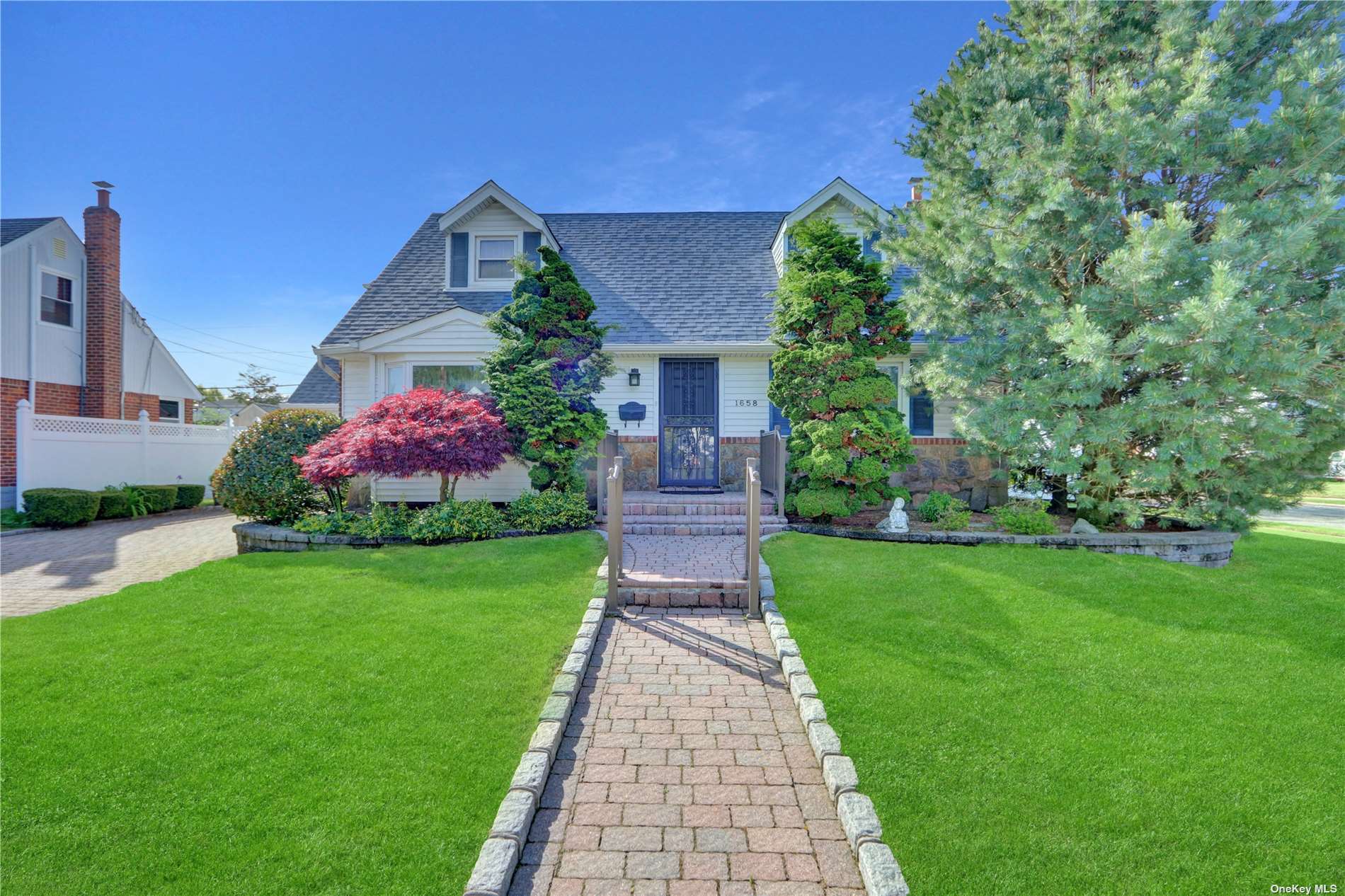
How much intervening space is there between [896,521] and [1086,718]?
5.23 m

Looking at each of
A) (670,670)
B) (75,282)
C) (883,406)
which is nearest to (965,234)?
(883,406)

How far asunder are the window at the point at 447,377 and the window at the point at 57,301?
34.7ft

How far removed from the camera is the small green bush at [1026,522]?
8.42 meters

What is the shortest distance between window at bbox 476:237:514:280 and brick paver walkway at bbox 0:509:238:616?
24.0ft

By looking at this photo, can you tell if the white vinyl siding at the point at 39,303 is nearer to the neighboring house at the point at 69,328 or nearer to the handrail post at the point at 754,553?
the neighboring house at the point at 69,328

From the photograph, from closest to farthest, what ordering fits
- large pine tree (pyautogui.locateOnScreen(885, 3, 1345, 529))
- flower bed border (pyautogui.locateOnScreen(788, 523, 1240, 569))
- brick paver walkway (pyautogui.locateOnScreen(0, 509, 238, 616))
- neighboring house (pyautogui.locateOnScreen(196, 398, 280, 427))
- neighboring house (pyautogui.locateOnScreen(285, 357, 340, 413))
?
large pine tree (pyautogui.locateOnScreen(885, 3, 1345, 529)) < brick paver walkway (pyautogui.locateOnScreen(0, 509, 238, 616)) < flower bed border (pyautogui.locateOnScreen(788, 523, 1240, 569)) < neighboring house (pyautogui.locateOnScreen(285, 357, 340, 413)) < neighboring house (pyautogui.locateOnScreen(196, 398, 280, 427))

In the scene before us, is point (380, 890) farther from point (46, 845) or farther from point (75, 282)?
point (75, 282)

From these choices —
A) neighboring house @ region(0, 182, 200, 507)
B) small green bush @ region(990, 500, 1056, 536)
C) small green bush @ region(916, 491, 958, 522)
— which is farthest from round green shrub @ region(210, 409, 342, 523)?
small green bush @ region(990, 500, 1056, 536)

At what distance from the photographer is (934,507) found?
9.34 meters

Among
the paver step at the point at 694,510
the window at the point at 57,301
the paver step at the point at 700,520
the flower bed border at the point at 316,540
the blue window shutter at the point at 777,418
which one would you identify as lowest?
the flower bed border at the point at 316,540

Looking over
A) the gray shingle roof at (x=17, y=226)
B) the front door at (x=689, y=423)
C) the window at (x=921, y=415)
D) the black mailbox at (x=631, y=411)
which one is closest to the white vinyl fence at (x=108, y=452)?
the gray shingle roof at (x=17, y=226)

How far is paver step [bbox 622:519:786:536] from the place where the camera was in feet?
29.3

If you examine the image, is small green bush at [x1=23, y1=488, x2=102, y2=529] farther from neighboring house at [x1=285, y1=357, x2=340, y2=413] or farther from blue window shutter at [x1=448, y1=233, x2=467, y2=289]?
blue window shutter at [x1=448, y1=233, x2=467, y2=289]

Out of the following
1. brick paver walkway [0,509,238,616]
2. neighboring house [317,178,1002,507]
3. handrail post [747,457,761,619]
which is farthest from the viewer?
neighboring house [317,178,1002,507]
